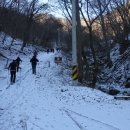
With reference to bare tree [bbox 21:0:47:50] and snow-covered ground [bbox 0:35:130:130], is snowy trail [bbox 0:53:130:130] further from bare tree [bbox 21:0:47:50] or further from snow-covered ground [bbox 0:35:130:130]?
bare tree [bbox 21:0:47:50]

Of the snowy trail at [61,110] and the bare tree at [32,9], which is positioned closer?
the snowy trail at [61,110]

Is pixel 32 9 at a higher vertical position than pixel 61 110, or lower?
higher

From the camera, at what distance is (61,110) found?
47.2 ft

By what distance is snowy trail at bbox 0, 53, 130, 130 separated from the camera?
11.2 metres

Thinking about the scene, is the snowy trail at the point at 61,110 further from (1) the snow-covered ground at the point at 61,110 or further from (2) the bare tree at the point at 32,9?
(2) the bare tree at the point at 32,9

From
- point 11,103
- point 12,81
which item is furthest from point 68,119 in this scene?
point 12,81

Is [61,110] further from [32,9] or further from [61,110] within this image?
[32,9]

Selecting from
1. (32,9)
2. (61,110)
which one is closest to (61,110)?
(61,110)

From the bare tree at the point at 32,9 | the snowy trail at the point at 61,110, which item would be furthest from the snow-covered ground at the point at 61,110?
the bare tree at the point at 32,9

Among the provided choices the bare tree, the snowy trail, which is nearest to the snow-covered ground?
the snowy trail

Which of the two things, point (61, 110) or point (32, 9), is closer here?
point (61, 110)

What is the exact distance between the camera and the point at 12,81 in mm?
26734

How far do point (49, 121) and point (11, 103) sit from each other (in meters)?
4.92

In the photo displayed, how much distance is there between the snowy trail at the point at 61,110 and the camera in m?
11.2
